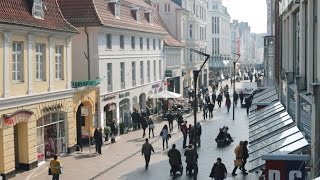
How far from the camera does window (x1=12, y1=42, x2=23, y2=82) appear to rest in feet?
74.3

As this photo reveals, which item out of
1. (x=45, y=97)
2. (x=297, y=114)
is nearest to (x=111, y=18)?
(x=45, y=97)

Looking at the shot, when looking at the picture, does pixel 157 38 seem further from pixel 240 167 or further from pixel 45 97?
pixel 240 167

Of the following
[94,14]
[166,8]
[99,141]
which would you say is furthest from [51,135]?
[166,8]

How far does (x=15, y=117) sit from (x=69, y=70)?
6350 mm

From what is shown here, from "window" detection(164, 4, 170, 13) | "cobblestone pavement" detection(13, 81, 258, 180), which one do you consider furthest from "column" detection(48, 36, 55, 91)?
"window" detection(164, 4, 170, 13)

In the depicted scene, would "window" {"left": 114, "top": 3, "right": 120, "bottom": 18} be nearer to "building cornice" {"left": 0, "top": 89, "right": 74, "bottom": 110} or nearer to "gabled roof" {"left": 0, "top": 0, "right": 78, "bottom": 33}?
"gabled roof" {"left": 0, "top": 0, "right": 78, "bottom": 33}

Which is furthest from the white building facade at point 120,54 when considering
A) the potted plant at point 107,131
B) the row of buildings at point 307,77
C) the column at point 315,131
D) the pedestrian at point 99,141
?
the column at point 315,131

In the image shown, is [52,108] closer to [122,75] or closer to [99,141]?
[99,141]

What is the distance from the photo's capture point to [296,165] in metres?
12.1

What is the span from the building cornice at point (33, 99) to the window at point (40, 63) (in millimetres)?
839

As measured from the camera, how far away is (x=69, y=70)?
28.0 metres

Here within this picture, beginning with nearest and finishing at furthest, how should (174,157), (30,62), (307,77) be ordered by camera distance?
1. (307,77)
2. (174,157)
3. (30,62)

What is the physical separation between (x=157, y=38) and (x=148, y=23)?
291 cm

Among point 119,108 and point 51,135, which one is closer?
point 51,135
